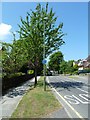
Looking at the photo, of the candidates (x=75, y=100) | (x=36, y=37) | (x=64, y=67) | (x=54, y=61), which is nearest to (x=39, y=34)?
(x=36, y=37)

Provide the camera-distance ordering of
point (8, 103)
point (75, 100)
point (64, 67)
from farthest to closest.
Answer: point (64, 67), point (75, 100), point (8, 103)

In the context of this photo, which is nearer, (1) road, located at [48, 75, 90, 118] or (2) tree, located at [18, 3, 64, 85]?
(1) road, located at [48, 75, 90, 118]

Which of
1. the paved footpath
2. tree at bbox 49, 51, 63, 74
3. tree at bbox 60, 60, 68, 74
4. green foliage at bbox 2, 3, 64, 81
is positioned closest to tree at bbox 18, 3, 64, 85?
green foliage at bbox 2, 3, 64, 81

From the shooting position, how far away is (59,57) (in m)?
131

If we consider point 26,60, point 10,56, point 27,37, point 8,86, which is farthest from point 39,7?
point 8,86

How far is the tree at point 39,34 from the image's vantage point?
31844mm

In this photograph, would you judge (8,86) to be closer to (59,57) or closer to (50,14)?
(50,14)

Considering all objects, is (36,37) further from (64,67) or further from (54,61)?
(54,61)

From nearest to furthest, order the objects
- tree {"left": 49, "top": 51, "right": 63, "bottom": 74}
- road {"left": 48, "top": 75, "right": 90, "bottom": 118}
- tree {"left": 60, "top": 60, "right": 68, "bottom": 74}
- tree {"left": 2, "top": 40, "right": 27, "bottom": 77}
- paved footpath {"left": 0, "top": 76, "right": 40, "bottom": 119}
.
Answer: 1. paved footpath {"left": 0, "top": 76, "right": 40, "bottom": 119}
2. road {"left": 48, "top": 75, "right": 90, "bottom": 118}
3. tree {"left": 2, "top": 40, "right": 27, "bottom": 77}
4. tree {"left": 60, "top": 60, "right": 68, "bottom": 74}
5. tree {"left": 49, "top": 51, "right": 63, "bottom": 74}

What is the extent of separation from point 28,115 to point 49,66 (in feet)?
390

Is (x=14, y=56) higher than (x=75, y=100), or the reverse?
(x=14, y=56)

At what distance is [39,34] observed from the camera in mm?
31953

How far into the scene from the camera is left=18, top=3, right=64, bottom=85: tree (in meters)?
31.8

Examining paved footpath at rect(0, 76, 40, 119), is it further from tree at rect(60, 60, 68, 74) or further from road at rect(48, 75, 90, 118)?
tree at rect(60, 60, 68, 74)
